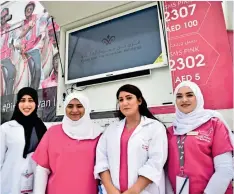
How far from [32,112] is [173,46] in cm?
127

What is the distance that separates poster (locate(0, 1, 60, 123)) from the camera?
2.89 m

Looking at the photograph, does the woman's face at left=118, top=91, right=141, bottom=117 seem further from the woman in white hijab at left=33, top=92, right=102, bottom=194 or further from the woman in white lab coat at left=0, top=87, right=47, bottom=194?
the woman in white lab coat at left=0, top=87, right=47, bottom=194

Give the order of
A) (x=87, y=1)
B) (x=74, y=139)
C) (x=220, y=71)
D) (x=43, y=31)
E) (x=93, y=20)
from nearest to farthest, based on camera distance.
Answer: (x=74, y=139), (x=220, y=71), (x=87, y=1), (x=93, y=20), (x=43, y=31)

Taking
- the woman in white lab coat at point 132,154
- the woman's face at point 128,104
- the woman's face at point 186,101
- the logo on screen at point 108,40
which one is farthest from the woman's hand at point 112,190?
the logo on screen at point 108,40

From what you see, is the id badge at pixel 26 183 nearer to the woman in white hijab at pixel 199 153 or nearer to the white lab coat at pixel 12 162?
the white lab coat at pixel 12 162

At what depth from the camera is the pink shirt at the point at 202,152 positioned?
1168 mm

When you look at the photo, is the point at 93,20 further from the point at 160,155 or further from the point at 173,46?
the point at 160,155

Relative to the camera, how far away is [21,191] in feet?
4.81

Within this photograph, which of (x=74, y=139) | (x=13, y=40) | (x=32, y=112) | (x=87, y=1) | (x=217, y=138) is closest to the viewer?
(x=217, y=138)

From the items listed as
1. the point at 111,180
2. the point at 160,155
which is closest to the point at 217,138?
the point at 160,155

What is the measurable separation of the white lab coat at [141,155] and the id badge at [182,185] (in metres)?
0.09

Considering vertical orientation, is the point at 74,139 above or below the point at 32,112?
below

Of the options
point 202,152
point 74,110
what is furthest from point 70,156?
point 202,152

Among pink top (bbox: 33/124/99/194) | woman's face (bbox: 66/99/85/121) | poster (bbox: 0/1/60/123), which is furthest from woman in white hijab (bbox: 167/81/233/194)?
poster (bbox: 0/1/60/123)
